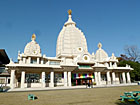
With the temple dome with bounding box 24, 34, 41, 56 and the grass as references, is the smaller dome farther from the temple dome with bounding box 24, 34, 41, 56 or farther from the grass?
the grass

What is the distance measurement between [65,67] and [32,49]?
14.6 m

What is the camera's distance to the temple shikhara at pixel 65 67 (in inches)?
1286

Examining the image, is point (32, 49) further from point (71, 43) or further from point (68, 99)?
point (68, 99)

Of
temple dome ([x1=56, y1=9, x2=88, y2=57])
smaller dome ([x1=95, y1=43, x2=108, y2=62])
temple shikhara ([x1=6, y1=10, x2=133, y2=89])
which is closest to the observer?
temple shikhara ([x1=6, y1=10, x2=133, y2=89])

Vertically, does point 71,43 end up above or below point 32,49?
above

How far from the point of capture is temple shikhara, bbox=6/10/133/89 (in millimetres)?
32656

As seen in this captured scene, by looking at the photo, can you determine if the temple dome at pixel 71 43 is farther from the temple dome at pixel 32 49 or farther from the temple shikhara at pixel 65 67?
the temple dome at pixel 32 49

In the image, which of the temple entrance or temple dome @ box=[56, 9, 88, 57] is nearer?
the temple entrance

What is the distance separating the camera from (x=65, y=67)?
34438 mm

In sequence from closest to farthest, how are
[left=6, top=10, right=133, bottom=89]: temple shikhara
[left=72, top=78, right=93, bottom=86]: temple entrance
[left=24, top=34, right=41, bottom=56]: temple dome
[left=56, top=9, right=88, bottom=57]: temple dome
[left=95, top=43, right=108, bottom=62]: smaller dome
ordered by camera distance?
1. [left=6, top=10, right=133, bottom=89]: temple shikhara
2. [left=24, top=34, right=41, bottom=56]: temple dome
3. [left=72, top=78, right=93, bottom=86]: temple entrance
4. [left=56, top=9, right=88, bottom=57]: temple dome
5. [left=95, top=43, right=108, bottom=62]: smaller dome

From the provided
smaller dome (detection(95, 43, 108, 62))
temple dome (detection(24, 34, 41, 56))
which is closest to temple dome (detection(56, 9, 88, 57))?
smaller dome (detection(95, 43, 108, 62))

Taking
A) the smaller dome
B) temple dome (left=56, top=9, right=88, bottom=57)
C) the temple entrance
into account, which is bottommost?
the temple entrance

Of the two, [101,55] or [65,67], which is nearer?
[65,67]

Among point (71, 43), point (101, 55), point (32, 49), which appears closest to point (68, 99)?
point (32, 49)
